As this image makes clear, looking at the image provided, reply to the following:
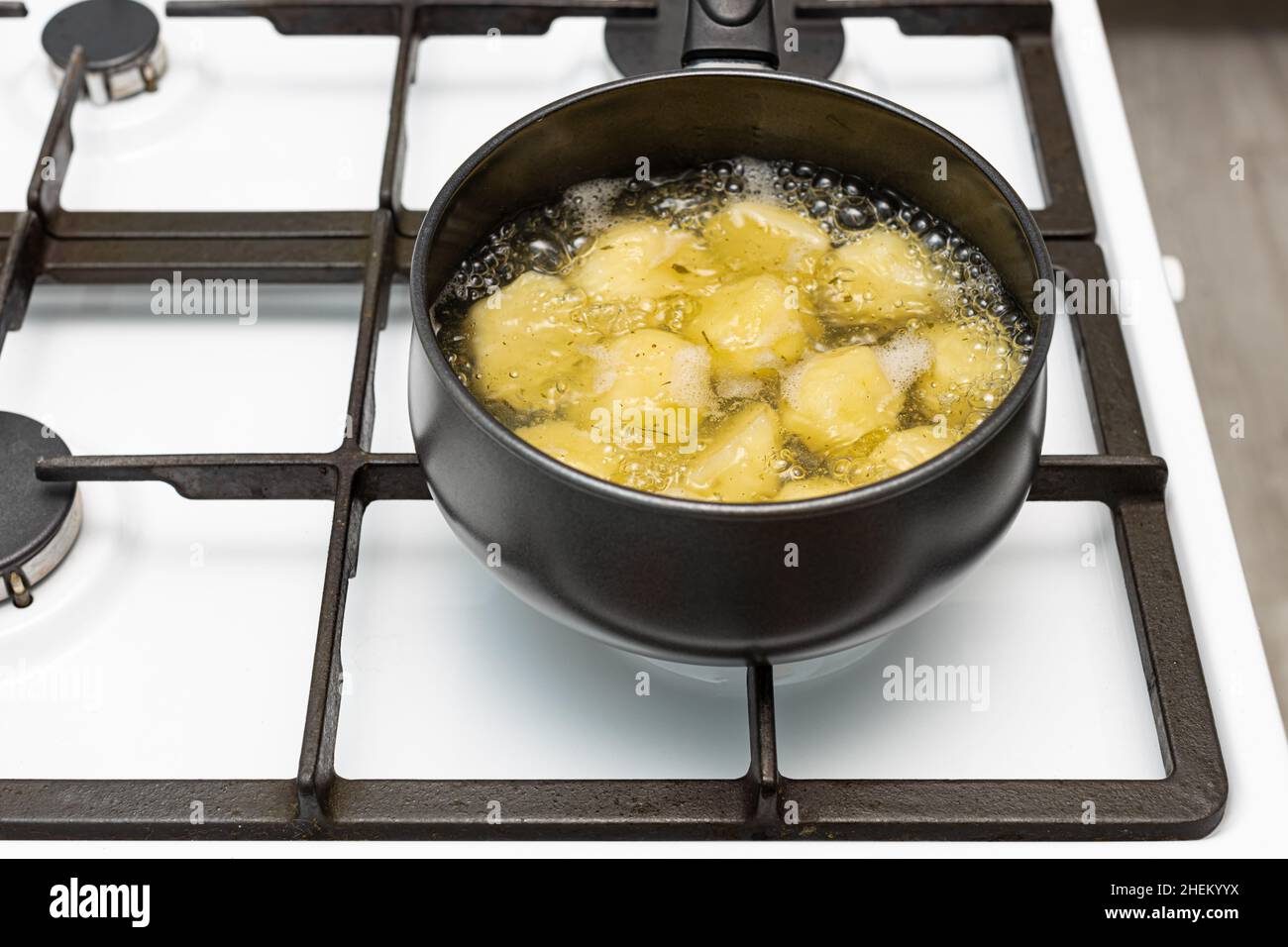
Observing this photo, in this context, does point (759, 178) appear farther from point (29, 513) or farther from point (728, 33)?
point (29, 513)

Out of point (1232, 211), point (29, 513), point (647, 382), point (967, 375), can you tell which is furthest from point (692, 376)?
point (1232, 211)

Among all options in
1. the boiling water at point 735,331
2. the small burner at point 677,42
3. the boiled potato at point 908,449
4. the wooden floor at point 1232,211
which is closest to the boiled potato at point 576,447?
the boiling water at point 735,331

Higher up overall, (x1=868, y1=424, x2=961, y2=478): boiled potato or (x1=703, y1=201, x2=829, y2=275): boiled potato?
(x1=703, y1=201, x2=829, y2=275): boiled potato

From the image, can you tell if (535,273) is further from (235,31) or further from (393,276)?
(235,31)

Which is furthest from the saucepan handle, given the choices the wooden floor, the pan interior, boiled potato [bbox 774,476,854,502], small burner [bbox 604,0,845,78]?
the wooden floor

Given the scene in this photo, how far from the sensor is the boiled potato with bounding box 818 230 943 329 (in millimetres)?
701

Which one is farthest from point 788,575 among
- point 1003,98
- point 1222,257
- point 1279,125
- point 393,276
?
point 1279,125

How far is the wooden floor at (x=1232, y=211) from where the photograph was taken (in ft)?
4.66

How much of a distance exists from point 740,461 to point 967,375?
123 millimetres

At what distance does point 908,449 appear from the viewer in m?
0.61

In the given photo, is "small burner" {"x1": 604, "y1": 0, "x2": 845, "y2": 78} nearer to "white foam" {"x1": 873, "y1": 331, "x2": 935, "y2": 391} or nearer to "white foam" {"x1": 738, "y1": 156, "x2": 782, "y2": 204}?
"white foam" {"x1": 738, "y1": 156, "x2": 782, "y2": 204}

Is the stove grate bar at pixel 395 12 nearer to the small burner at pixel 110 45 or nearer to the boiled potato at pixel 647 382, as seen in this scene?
the small burner at pixel 110 45

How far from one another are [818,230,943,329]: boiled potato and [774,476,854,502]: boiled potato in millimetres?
115

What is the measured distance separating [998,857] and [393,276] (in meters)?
0.44
